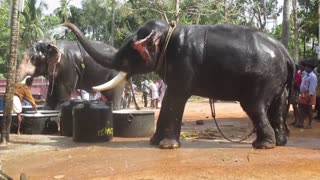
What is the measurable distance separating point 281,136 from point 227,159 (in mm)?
1763

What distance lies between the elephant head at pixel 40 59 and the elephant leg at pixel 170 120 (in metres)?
3.70

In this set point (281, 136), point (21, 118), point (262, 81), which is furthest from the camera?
point (21, 118)

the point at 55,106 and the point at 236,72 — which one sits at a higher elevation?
the point at 236,72

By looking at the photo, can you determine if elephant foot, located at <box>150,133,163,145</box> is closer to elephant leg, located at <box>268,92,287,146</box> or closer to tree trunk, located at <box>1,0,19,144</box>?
elephant leg, located at <box>268,92,287,146</box>

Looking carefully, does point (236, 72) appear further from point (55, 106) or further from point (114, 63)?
point (55, 106)

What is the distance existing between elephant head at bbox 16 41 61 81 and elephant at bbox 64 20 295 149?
2.65m

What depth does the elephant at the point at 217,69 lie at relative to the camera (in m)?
7.95

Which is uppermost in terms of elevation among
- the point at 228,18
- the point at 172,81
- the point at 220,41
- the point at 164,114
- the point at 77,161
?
the point at 228,18

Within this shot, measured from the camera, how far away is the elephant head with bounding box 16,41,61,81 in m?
11.0

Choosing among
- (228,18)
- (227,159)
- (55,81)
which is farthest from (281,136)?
(228,18)

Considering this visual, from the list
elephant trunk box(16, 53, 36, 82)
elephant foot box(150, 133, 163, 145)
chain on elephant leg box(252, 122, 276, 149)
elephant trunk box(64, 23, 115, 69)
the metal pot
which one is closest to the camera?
chain on elephant leg box(252, 122, 276, 149)

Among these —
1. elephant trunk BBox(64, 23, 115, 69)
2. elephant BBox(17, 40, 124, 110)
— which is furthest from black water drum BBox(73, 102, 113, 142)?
elephant BBox(17, 40, 124, 110)

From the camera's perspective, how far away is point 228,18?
32.8 metres

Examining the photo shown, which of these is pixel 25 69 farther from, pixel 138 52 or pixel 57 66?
pixel 138 52
